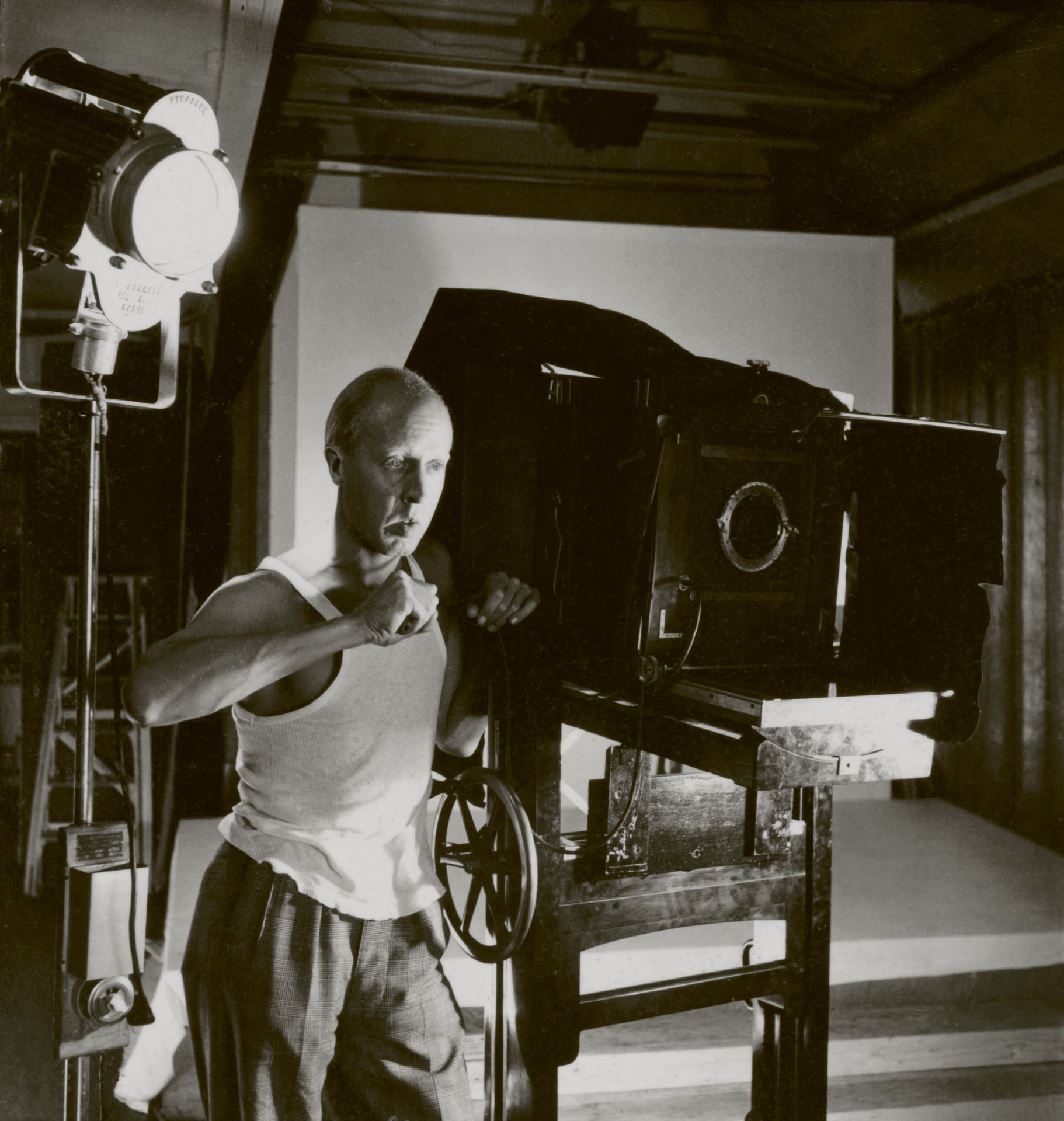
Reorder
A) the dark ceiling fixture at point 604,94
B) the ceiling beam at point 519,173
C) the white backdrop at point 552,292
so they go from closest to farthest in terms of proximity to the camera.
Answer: the dark ceiling fixture at point 604,94, the white backdrop at point 552,292, the ceiling beam at point 519,173

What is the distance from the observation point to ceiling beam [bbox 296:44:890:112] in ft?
11.5

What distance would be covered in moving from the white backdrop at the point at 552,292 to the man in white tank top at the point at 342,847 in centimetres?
249

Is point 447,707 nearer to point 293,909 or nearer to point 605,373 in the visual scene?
point 293,909

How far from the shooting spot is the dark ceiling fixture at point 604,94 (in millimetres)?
3699

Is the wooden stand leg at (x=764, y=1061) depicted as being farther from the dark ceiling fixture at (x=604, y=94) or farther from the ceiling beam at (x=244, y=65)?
the dark ceiling fixture at (x=604, y=94)

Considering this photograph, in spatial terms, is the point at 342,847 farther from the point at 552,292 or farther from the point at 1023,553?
the point at 1023,553

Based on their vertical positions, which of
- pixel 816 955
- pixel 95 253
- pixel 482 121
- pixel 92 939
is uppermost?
pixel 482 121

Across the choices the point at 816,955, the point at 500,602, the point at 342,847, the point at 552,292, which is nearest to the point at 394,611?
the point at 500,602

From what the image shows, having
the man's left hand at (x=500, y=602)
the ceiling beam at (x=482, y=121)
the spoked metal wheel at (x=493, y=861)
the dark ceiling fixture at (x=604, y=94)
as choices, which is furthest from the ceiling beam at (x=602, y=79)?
the spoked metal wheel at (x=493, y=861)

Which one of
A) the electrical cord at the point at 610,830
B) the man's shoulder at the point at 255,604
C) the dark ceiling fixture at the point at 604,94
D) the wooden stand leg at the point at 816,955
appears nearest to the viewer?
the man's shoulder at the point at 255,604

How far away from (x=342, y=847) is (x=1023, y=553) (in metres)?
3.34

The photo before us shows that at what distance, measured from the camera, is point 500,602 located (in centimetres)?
168

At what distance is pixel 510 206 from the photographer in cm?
459

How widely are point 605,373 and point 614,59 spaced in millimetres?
2480
